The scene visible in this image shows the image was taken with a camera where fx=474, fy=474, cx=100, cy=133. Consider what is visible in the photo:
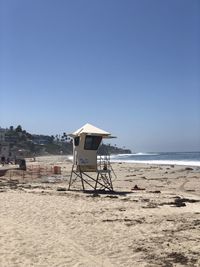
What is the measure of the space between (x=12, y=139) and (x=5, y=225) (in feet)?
569

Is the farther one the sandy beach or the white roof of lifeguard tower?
the white roof of lifeguard tower

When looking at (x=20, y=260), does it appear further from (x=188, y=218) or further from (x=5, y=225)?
(x=188, y=218)

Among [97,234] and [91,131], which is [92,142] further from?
[97,234]

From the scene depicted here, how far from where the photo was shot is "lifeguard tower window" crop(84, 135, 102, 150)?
28422 millimetres

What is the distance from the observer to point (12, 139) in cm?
18425

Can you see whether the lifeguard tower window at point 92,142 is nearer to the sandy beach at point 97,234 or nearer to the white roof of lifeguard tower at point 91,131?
the white roof of lifeguard tower at point 91,131

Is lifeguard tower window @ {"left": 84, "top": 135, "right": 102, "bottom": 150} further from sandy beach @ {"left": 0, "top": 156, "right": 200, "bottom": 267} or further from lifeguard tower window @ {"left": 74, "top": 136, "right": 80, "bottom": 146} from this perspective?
sandy beach @ {"left": 0, "top": 156, "right": 200, "bottom": 267}

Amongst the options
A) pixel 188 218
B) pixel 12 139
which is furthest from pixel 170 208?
pixel 12 139

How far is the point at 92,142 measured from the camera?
28.5 meters

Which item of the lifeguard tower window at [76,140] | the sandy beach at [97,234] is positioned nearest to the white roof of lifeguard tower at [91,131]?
the lifeguard tower window at [76,140]

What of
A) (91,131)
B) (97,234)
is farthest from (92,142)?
(97,234)

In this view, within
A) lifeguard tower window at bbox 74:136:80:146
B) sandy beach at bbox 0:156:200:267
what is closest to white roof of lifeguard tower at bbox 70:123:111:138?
lifeguard tower window at bbox 74:136:80:146

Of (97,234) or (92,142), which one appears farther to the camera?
(92,142)

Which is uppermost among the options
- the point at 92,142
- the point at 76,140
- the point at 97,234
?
the point at 76,140
